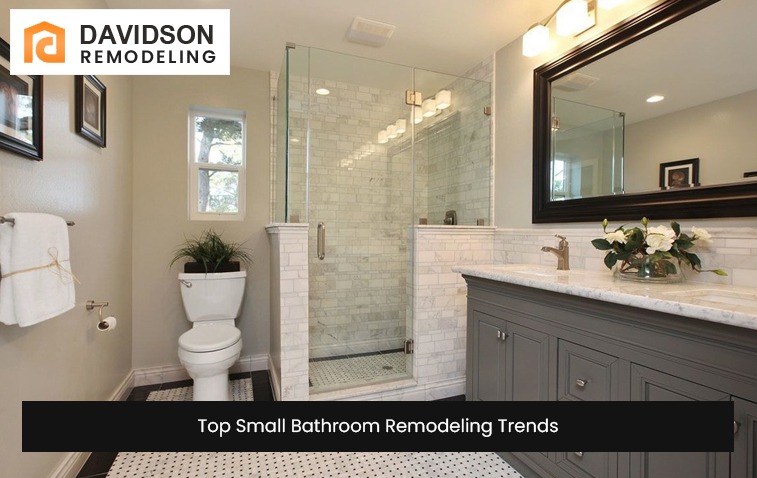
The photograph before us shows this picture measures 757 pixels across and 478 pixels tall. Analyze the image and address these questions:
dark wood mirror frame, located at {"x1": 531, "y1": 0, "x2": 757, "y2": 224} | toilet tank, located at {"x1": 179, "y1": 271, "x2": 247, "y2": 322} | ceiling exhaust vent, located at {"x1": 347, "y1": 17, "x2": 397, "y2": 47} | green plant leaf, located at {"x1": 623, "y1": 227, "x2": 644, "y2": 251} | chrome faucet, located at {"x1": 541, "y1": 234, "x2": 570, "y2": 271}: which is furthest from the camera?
toilet tank, located at {"x1": 179, "y1": 271, "x2": 247, "y2": 322}

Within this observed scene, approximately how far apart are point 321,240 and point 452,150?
1.29 m

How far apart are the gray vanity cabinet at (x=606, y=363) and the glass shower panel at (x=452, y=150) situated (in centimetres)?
86

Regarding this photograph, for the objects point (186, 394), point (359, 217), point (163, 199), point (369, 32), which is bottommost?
point (186, 394)

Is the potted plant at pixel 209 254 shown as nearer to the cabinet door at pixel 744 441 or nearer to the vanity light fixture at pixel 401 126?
the vanity light fixture at pixel 401 126

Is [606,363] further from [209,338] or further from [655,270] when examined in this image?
[209,338]

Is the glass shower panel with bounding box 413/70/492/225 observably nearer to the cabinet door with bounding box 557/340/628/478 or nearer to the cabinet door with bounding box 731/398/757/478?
the cabinet door with bounding box 557/340/628/478

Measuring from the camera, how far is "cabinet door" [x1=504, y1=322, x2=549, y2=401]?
1.47 metres

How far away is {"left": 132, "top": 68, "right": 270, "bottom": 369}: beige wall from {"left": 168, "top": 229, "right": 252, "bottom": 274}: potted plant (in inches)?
2.3

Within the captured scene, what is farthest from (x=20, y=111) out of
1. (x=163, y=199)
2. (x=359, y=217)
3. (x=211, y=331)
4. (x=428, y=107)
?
(x=428, y=107)

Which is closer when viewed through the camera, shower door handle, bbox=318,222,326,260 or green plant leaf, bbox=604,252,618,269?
green plant leaf, bbox=604,252,618,269

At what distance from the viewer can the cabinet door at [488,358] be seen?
1.71 m

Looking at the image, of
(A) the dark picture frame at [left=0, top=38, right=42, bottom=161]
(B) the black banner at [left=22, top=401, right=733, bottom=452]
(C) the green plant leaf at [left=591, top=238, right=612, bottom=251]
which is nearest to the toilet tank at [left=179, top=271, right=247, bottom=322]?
(B) the black banner at [left=22, top=401, right=733, bottom=452]

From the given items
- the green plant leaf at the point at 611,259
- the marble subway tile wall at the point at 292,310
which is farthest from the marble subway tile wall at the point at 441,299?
the green plant leaf at the point at 611,259

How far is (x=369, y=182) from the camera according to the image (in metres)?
2.82
